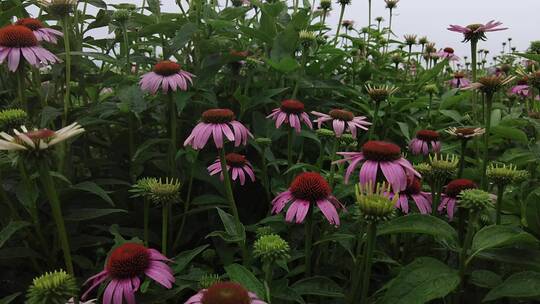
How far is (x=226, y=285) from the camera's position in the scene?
33.3 inches

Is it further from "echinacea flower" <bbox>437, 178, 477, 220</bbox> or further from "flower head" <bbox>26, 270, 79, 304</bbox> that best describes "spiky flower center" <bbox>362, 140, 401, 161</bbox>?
"flower head" <bbox>26, 270, 79, 304</bbox>

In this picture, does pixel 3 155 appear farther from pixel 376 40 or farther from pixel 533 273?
pixel 376 40

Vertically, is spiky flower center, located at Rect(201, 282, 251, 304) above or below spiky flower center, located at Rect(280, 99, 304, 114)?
below

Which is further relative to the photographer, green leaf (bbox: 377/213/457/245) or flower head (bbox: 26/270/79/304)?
green leaf (bbox: 377/213/457/245)

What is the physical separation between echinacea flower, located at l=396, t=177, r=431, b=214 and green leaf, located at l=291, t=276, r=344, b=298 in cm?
31

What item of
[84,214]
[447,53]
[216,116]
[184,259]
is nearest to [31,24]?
[84,214]

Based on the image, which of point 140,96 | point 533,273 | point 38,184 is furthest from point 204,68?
point 533,273

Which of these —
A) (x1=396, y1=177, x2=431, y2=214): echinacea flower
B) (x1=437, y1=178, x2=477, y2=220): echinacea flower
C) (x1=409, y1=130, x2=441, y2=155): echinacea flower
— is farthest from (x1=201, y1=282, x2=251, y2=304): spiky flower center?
(x1=409, y1=130, x2=441, y2=155): echinacea flower

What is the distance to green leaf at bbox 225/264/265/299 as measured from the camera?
0.98m

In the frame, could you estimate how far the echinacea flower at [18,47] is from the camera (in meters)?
1.47

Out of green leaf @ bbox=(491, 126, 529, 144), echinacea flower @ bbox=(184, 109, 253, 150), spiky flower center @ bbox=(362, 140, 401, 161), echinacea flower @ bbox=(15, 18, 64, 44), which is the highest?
echinacea flower @ bbox=(15, 18, 64, 44)

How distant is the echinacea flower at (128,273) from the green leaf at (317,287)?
0.30m

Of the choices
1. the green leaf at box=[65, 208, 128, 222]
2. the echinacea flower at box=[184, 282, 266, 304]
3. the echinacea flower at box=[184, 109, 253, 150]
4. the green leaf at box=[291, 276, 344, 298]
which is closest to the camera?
the echinacea flower at box=[184, 282, 266, 304]

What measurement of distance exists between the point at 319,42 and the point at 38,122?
150cm
